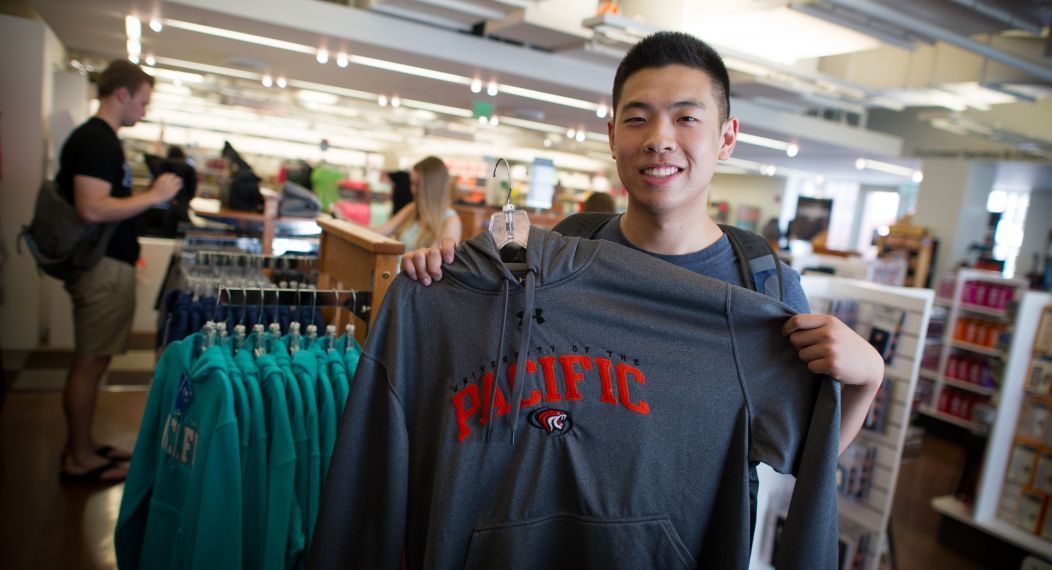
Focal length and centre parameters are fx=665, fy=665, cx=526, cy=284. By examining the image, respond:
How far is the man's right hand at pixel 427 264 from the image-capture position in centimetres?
121

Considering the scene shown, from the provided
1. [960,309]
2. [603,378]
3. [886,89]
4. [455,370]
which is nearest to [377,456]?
[455,370]

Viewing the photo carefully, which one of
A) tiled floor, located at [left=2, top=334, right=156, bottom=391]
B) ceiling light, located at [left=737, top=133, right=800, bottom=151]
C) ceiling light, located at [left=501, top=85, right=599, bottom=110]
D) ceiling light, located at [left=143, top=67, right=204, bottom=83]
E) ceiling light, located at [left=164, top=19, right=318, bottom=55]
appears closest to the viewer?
tiled floor, located at [left=2, top=334, right=156, bottom=391]

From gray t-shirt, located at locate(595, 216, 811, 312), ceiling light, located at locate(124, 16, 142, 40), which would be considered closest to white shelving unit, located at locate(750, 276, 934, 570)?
gray t-shirt, located at locate(595, 216, 811, 312)

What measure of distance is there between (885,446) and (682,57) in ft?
8.15

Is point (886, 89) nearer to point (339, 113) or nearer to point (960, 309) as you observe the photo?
point (960, 309)

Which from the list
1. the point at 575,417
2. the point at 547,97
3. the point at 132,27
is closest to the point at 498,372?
the point at 575,417

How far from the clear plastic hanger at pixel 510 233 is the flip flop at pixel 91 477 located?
10.3ft

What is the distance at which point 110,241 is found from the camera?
326cm

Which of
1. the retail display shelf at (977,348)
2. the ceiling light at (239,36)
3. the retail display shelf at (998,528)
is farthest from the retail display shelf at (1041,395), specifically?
the ceiling light at (239,36)

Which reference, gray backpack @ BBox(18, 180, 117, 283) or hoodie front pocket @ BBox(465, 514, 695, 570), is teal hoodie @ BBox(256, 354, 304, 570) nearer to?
hoodie front pocket @ BBox(465, 514, 695, 570)

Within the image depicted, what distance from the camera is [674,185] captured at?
122cm

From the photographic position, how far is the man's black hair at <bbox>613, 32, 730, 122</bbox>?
126 cm

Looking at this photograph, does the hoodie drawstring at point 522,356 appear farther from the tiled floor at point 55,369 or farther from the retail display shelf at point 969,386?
the retail display shelf at point 969,386

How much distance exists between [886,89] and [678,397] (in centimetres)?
941
